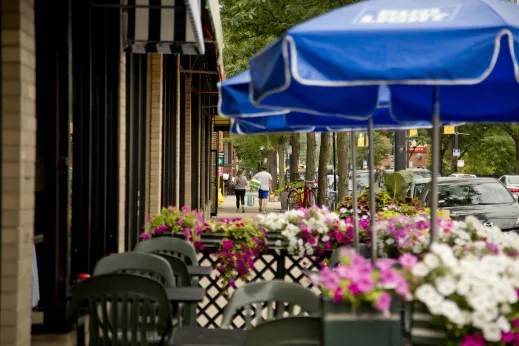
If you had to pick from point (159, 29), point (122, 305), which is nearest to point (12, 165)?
point (122, 305)

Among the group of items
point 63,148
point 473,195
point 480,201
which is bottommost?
point 480,201

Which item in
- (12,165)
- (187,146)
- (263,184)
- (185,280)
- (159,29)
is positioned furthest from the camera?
(263,184)

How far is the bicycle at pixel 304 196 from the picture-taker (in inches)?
1003

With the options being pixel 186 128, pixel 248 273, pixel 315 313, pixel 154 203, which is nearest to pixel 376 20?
pixel 315 313

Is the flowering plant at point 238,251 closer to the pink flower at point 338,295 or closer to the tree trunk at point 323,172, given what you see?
the pink flower at point 338,295

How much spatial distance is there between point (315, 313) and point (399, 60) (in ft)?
4.76

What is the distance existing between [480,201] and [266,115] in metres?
9.21

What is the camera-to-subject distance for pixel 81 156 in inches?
253

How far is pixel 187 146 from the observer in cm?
1488

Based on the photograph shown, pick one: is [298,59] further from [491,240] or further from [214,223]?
[214,223]

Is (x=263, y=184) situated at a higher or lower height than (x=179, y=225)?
higher

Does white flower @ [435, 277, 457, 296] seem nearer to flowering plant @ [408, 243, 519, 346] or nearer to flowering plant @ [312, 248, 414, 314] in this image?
flowering plant @ [408, 243, 519, 346]

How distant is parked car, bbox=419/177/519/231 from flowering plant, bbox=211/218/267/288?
7203 mm

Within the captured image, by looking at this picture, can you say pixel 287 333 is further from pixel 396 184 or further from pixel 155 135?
pixel 396 184
